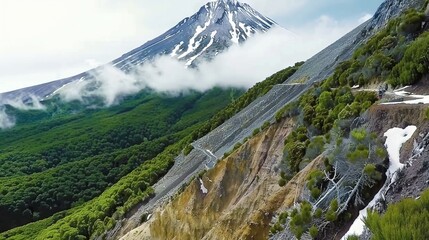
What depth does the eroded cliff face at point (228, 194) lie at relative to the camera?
2880 cm

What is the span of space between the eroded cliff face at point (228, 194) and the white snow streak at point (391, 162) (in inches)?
450

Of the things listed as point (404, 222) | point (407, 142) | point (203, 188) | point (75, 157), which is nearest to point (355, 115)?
point (407, 142)

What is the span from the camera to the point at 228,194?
115 feet

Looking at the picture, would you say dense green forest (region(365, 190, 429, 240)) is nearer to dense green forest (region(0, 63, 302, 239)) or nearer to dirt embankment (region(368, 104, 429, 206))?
dirt embankment (region(368, 104, 429, 206))

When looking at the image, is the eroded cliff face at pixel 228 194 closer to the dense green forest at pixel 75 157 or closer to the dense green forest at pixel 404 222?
the dense green forest at pixel 404 222

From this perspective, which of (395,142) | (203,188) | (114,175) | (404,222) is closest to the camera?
(404,222)

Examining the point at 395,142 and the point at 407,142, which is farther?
the point at 395,142

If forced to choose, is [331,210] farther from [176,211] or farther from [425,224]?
[176,211]

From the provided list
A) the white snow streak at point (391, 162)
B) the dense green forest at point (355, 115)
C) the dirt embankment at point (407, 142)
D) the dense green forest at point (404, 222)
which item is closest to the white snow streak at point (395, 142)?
the white snow streak at point (391, 162)

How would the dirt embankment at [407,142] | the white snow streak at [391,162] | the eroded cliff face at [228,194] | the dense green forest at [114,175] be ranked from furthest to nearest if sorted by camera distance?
the dense green forest at [114,175], the eroded cliff face at [228,194], the white snow streak at [391,162], the dirt embankment at [407,142]

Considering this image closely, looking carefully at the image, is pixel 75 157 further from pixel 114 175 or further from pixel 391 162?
pixel 391 162

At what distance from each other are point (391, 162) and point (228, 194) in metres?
20.1

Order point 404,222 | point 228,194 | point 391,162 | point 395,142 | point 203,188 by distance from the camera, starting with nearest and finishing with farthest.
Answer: point 404,222, point 391,162, point 395,142, point 228,194, point 203,188

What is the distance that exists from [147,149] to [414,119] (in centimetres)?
11287
